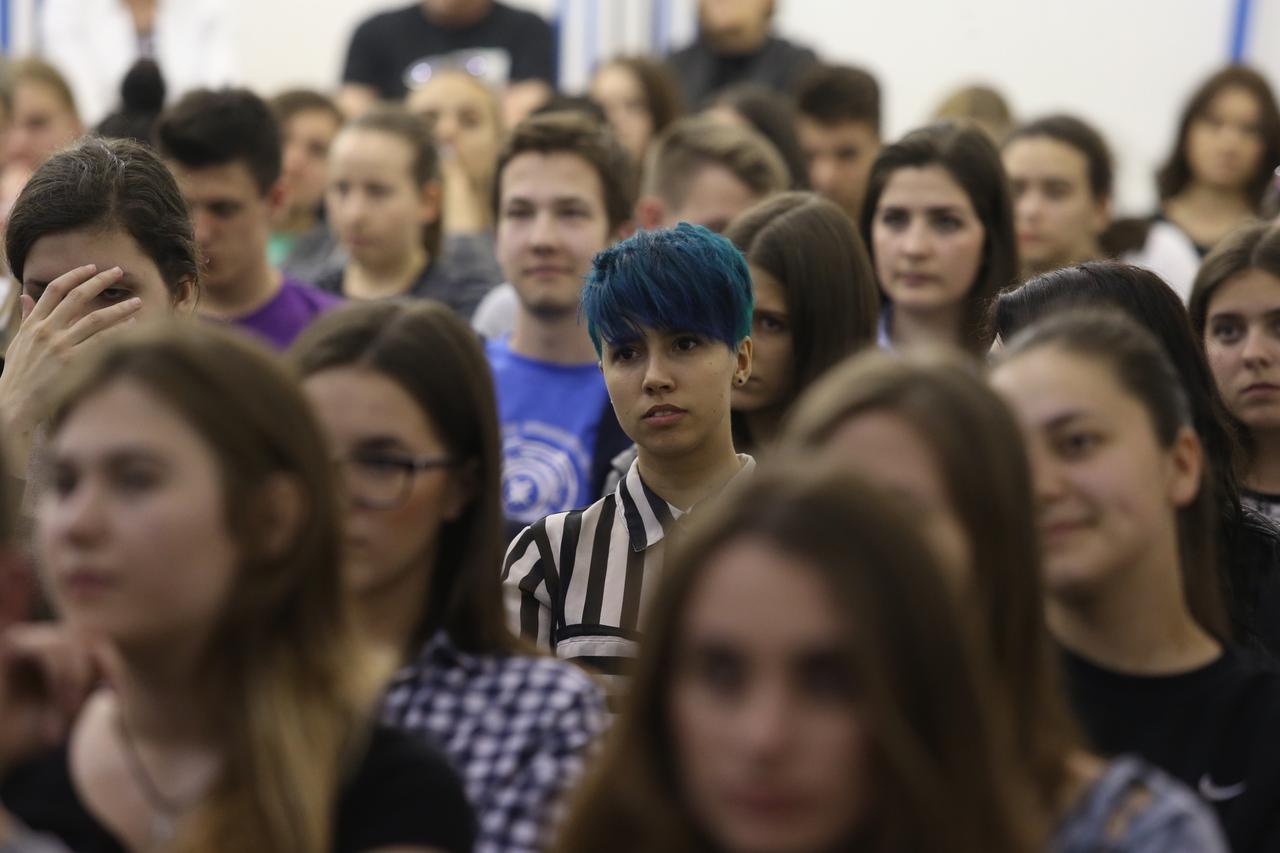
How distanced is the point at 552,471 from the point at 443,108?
2.74 metres

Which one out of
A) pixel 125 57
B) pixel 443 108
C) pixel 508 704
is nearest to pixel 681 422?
pixel 508 704

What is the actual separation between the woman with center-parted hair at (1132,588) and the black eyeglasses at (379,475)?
0.61 metres

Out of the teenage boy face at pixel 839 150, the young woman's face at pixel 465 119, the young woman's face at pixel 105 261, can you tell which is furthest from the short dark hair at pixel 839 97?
the young woman's face at pixel 105 261

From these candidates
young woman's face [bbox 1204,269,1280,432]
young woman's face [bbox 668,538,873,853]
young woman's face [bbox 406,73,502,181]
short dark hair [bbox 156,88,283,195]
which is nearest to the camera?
young woman's face [bbox 668,538,873,853]

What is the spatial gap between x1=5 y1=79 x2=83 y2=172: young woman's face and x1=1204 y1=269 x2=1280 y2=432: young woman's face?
4083 mm

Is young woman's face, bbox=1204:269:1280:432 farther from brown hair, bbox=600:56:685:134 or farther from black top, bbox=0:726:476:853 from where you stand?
brown hair, bbox=600:56:685:134

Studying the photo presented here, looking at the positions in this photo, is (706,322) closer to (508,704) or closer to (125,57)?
(508,704)

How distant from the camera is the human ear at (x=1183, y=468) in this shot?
6.38ft

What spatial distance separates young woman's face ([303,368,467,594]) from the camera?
191 cm

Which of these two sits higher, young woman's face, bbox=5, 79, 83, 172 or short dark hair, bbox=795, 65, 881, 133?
short dark hair, bbox=795, 65, 881, 133

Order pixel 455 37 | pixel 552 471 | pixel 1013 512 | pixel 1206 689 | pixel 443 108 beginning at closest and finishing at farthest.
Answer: pixel 1013 512 < pixel 1206 689 < pixel 552 471 < pixel 443 108 < pixel 455 37

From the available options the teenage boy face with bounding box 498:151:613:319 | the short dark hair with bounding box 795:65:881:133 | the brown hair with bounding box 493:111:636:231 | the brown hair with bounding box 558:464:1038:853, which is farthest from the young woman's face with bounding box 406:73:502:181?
the brown hair with bounding box 558:464:1038:853

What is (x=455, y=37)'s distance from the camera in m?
6.57

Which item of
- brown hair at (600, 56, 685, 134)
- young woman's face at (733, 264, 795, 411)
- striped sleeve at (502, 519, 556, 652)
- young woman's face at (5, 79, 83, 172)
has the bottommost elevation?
striped sleeve at (502, 519, 556, 652)
